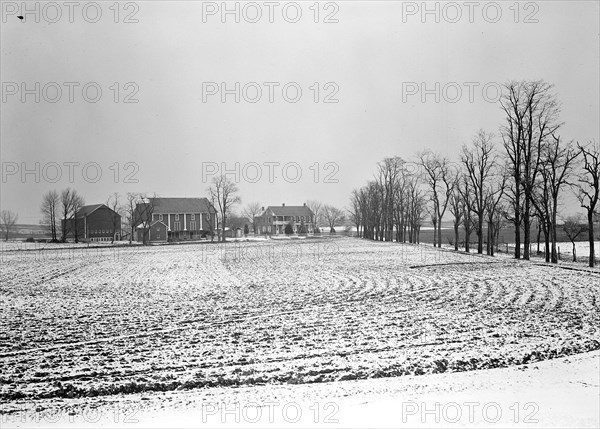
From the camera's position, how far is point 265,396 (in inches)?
306

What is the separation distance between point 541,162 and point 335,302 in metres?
25.8

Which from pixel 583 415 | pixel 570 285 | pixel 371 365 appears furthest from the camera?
pixel 570 285

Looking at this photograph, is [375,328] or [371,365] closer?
[371,365]

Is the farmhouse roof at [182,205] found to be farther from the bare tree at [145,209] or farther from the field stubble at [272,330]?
the field stubble at [272,330]

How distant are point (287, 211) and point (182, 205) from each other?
4718cm

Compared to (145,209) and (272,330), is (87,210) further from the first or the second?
(272,330)

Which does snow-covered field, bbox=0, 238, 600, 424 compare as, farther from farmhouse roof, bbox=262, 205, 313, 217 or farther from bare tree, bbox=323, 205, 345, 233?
bare tree, bbox=323, 205, 345, 233

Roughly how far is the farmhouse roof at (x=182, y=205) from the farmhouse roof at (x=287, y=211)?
41.9 metres

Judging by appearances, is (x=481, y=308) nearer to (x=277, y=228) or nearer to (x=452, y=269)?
(x=452, y=269)

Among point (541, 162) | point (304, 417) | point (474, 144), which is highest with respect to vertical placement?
point (474, 144)

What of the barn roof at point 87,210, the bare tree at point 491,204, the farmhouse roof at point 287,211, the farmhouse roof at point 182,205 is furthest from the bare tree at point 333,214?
the bare tree at point 491,204

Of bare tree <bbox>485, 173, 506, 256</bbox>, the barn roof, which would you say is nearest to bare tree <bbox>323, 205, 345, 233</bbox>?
the barn roof

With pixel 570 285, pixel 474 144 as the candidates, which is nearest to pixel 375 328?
pixel 570 285

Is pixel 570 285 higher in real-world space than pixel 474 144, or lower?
lower
